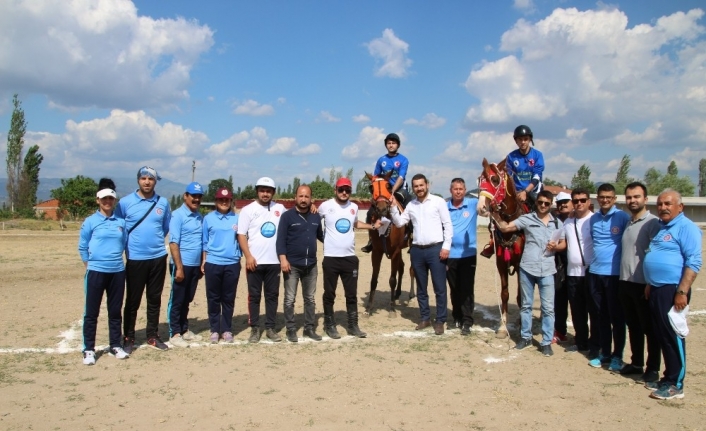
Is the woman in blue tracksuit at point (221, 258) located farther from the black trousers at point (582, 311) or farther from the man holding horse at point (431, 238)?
the black trousers at point (582, 311)

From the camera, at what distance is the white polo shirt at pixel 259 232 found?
21.1ft

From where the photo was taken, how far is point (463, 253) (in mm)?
6973

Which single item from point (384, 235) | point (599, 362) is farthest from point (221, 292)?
point (599, 362)

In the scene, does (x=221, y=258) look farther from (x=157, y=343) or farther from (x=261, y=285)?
(x=157, y=343)

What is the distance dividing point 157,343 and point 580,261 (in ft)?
17.6

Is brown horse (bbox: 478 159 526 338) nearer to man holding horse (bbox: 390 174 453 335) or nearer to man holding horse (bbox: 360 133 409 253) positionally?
man holding horse (bbox: 390 174 453 335)

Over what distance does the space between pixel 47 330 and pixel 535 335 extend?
7.05 m

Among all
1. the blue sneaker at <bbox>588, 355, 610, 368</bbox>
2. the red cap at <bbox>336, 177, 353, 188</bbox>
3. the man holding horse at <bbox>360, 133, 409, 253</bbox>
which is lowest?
the blue sneaker at <bbox>588, 355, 610, 368</bbox>

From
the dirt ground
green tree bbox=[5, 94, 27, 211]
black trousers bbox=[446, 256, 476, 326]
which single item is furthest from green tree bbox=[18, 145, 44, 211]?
black trousers bbox=[446, 256, 476, 326]

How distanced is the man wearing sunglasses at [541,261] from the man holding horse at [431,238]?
1.02 m

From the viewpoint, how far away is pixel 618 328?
5.64 m

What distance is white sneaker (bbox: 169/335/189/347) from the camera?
21.0 ft

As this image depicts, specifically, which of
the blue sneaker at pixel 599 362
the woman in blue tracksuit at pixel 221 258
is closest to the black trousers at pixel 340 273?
the woman in blue tracksuit at pixel 221 258

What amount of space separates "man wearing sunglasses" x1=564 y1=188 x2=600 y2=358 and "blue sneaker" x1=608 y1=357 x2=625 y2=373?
0.27 metres
